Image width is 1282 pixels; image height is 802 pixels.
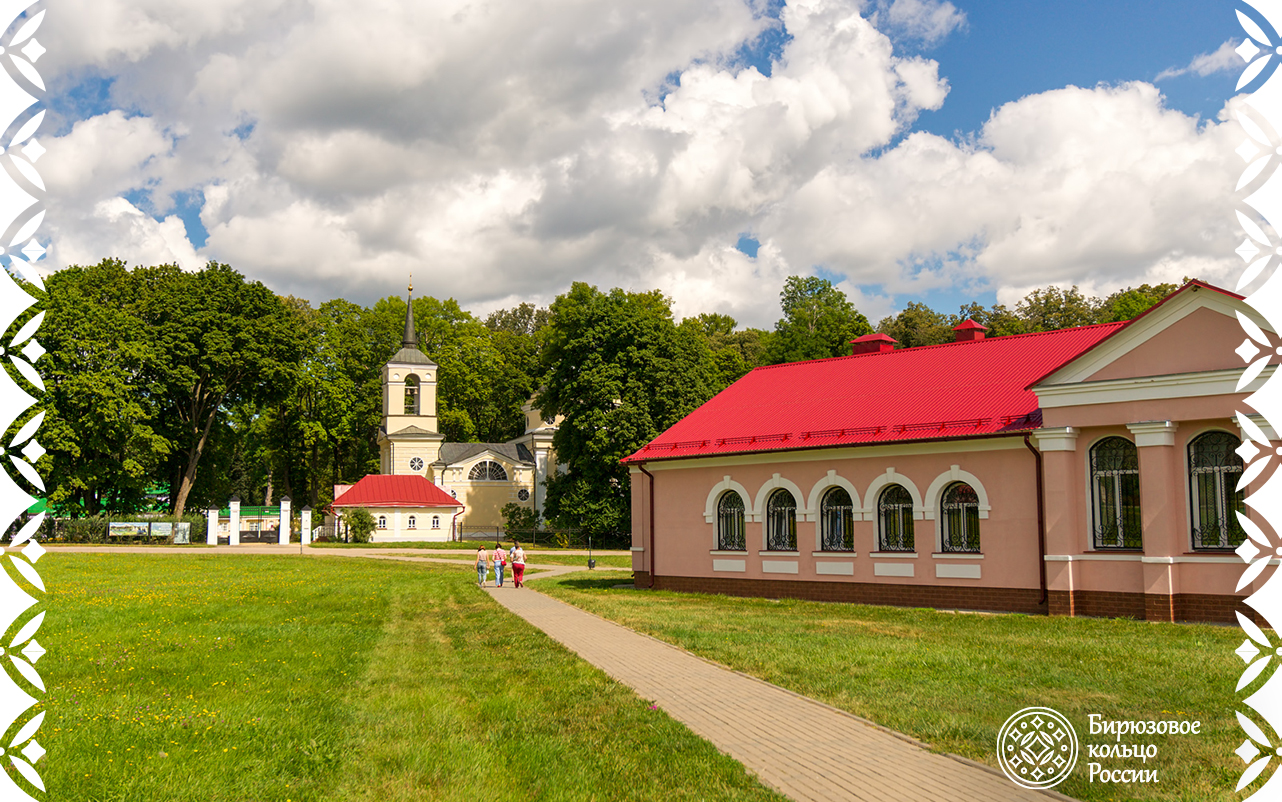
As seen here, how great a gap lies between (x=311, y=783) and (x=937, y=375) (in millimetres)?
18623

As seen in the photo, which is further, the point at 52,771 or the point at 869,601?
the point at 869,601

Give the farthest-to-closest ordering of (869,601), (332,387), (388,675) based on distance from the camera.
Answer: (332,387)
(869,601)
(388,675)

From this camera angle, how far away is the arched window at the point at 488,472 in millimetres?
64875

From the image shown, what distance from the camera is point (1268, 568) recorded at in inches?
465

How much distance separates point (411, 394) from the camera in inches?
2613

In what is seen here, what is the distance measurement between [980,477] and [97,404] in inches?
1708

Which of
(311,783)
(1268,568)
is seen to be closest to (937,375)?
(1268,568)

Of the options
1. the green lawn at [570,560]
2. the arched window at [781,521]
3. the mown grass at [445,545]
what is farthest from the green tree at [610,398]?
the arched window at [781,521]

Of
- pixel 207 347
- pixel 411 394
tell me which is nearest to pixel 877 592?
pixel 207 347

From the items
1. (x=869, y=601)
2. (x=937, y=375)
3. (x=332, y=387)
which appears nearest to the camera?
(x=869, y=601)

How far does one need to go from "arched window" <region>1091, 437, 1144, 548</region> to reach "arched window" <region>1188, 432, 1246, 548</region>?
95 centimetres

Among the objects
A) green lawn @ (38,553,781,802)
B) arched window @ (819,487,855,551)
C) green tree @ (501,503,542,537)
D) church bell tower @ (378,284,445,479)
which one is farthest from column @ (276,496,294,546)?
arched window @ (819,487,855,551)

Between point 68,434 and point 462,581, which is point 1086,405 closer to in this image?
point 462,581

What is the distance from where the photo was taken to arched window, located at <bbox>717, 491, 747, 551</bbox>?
23500 mm
